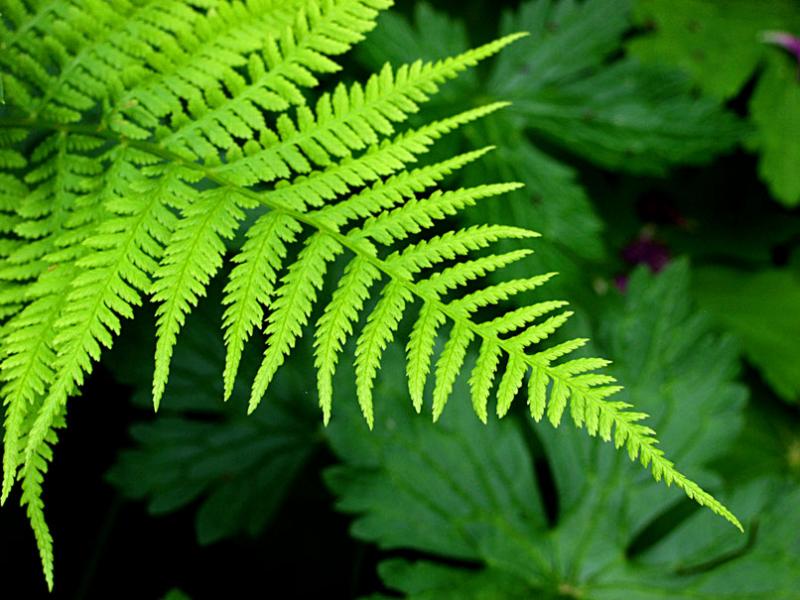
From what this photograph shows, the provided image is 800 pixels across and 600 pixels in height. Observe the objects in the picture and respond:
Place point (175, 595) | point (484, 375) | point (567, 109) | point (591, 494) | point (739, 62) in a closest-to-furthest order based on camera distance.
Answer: point (484, 375) < point (175, 595) < point (591, 494) < point (567, 109) < point (739, 62)

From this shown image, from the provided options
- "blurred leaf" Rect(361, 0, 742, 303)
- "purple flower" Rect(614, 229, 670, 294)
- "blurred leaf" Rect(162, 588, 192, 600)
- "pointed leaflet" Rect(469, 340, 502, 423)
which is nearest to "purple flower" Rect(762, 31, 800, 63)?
"blurred leaf" Rect(361, 0, 742, 303)

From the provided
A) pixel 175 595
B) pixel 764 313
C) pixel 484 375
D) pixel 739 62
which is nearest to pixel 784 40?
pixel 739 62

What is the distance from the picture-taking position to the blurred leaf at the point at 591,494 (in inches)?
62.2

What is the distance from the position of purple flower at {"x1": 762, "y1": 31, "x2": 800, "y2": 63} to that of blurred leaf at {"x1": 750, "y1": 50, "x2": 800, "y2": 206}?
0.03 meters

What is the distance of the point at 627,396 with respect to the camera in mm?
1680

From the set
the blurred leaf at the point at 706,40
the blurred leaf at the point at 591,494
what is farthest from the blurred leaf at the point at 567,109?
the blurred leaf at the point at 591,494

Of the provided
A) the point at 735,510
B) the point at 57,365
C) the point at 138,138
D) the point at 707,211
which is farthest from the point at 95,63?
the point at 707,211

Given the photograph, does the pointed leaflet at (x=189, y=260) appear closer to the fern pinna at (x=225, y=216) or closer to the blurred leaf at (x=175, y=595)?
the fern pinna at (x=225, y=216)

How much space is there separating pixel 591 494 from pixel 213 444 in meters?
0.84

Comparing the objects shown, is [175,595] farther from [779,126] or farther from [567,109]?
[779,126]

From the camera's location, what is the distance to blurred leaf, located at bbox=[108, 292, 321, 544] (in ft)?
5.29

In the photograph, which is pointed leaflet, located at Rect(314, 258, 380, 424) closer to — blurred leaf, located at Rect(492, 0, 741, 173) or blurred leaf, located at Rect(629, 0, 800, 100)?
blurred leaf, located at Rect(492, 0, 741, 173)

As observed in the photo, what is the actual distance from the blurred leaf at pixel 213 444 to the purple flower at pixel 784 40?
1.51 m

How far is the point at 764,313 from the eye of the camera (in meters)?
2.21
